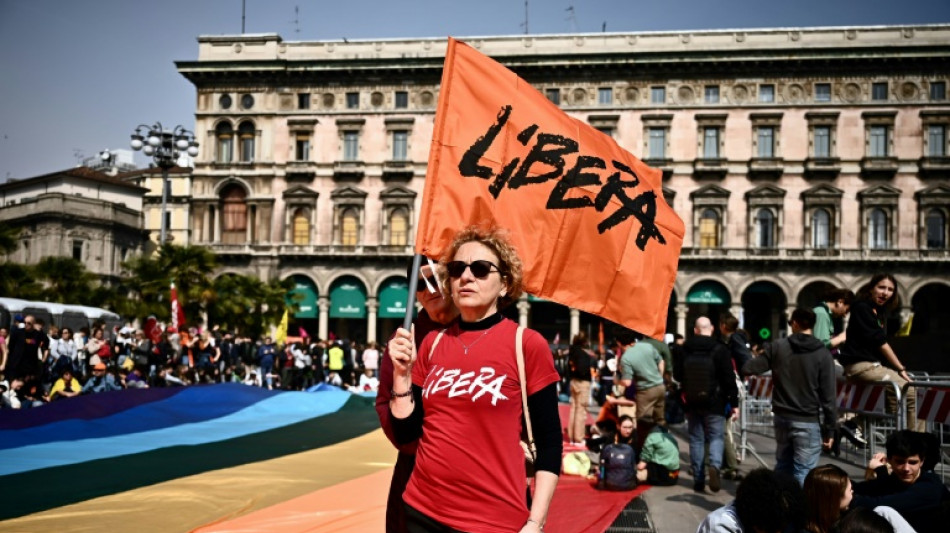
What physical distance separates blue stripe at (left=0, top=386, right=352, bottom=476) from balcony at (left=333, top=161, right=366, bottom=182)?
98.9 feet

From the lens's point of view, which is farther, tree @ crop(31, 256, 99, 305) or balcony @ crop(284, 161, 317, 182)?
balcony @ crop(284, 161, 317, 182)

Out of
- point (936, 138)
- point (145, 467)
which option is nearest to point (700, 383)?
point (145, 467)

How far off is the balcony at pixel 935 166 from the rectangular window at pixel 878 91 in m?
3.87

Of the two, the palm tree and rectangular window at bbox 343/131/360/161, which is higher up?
rectangular window at bbox 343/131/360/161

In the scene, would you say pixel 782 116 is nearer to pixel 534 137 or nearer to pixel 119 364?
pixel 119 364

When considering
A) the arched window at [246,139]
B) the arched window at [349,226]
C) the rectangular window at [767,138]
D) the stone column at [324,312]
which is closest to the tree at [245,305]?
the stone column at [324,312]

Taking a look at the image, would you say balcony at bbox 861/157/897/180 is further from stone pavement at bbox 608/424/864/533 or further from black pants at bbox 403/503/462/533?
black pants at bbox 403/503/462/533

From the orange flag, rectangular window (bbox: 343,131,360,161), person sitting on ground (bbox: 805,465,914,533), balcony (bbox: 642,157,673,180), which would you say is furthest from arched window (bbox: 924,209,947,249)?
person sitting on ground (bbox: 805,465,914,533)

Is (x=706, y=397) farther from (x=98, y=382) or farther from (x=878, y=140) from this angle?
(x=878, y=140)

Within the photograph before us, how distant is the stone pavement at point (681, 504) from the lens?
7.76 m

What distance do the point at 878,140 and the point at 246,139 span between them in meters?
35.1

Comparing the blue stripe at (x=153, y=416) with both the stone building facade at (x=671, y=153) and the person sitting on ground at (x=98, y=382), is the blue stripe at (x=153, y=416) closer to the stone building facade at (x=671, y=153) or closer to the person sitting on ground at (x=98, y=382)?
the person sitting on ground at (x=98, y=382)

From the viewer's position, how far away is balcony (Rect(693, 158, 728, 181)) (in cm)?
4538

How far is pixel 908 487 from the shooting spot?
17.4 ft
